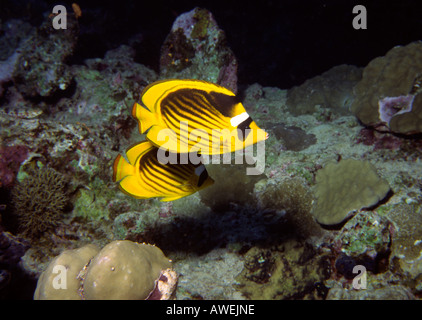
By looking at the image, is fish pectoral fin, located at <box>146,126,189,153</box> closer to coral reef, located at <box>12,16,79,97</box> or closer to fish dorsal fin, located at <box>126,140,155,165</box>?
fish dorsal fin, located at <box>126,140,155,165</box>

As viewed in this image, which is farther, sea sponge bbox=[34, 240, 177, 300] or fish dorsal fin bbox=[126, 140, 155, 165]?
sea sponge bbox=[34, 240, 177, 300]

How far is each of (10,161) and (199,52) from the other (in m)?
3.72

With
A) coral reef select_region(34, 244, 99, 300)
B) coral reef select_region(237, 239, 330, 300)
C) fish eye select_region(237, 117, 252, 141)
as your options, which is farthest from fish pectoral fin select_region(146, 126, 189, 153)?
coral reef select_region(237, 239, 330, 300)

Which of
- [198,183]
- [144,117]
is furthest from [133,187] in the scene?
[144,117]

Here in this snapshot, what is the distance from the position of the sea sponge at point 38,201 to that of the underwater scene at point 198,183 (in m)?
0.02

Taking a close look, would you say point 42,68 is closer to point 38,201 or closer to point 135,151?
point 38,201

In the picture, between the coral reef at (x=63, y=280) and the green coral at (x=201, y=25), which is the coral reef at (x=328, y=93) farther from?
the coral reef at (x=63, y=280)

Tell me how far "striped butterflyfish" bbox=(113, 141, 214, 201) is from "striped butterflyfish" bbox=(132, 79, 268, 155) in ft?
1.46

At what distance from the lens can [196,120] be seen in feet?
4.34

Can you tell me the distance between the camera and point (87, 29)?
9578 mm

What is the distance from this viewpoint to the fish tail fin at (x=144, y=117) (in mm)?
1386

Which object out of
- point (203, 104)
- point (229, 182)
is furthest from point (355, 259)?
point (203, 104)

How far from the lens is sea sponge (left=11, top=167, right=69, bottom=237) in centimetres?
306
